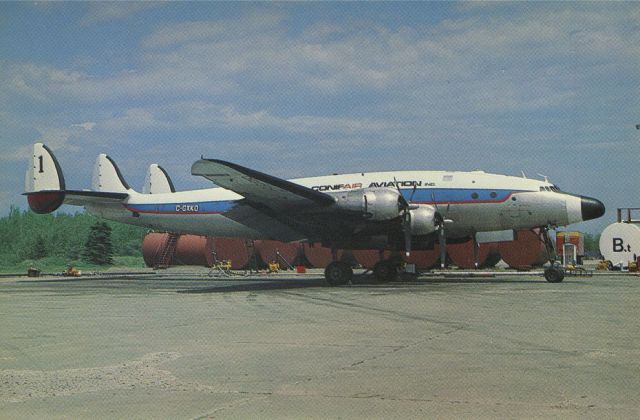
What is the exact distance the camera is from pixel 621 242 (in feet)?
118

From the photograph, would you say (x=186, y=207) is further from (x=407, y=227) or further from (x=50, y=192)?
(x=407, y=227)

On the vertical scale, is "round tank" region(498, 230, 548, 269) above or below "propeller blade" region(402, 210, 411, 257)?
below

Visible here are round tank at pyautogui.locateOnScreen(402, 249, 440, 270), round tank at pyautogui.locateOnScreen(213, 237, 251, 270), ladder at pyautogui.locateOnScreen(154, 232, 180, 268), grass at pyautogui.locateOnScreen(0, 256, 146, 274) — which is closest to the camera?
round tank at pyautogui.locateOnScreen(402, 249, 440, 270)

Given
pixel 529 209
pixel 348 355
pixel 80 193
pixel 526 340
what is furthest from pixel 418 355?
pixel 80 193

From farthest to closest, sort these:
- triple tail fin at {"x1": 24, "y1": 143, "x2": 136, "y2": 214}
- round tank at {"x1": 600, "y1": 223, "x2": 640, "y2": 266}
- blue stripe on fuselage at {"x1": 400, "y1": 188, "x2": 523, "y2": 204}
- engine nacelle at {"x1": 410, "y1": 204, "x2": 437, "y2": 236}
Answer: round tank at {"x1": 600, "y1": 223, "x2": 640, "y2": 266} < triple tail fin at {"x1": 24, "y1": 143, "x2": 136, "y2": 214} < blue stripe on fuselage at {"x1": 400, "y1": 188, "x2": 523, "y2": 204} < engine nacelle at {"x1": 410, "y1": 204, "x2": 437, "y2": 236}

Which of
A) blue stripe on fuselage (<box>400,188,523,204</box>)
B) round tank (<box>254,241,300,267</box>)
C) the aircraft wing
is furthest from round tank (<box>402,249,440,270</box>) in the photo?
the aircraft wing

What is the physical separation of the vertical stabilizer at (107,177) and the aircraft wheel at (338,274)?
13.5 m

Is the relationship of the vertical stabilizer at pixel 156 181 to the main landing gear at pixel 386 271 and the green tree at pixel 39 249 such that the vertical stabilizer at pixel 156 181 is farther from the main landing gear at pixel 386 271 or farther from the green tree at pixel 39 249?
the green tree at pixel 39 249

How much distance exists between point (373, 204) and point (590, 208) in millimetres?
8136

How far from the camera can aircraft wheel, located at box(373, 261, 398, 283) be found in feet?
83.0

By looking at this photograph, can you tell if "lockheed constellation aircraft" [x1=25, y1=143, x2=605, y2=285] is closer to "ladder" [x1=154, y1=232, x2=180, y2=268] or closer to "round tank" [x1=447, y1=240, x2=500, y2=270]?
"round tank" [x1=447, y1=240, x2=500, y2=270]

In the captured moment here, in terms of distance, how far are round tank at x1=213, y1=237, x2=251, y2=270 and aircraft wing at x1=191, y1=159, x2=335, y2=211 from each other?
1867 cm

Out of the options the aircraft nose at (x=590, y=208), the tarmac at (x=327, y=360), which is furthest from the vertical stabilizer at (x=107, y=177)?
the aircraft nose at (x=590, y=208)

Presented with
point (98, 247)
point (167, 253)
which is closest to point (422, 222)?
point (167, 253)
